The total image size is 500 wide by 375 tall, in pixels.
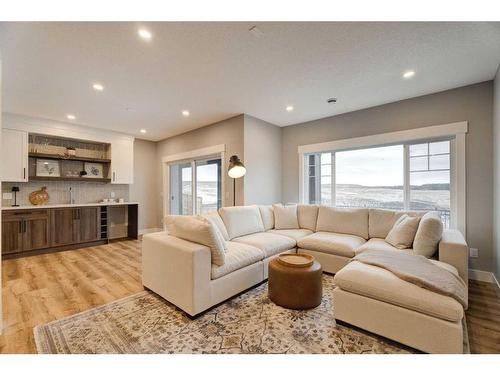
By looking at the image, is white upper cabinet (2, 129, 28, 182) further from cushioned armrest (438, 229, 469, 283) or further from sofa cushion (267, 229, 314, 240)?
cushioned armrest (438, 229, 469, 283)

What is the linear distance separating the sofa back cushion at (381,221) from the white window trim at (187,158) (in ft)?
8.76

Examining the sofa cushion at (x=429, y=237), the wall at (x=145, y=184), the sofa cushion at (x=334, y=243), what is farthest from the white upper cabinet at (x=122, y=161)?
the sofa cushion at (x=429, y=237)

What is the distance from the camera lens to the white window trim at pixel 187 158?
446 cm

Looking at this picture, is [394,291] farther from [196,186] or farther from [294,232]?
[196,186]

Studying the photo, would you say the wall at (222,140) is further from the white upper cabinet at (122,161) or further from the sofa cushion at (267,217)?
the white upper cabinet at (122,161)

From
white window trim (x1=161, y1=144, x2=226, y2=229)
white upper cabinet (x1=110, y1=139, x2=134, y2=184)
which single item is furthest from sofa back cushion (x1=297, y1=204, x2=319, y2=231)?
white upper cabinet (x1=110, y1=139, x2=134, y2=184)

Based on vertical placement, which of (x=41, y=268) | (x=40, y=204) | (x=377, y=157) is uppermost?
(x=377, y=157)

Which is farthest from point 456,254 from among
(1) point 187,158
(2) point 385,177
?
(1) point 187,158

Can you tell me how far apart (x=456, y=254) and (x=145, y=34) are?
3.63 m

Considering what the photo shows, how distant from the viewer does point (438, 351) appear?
150 cm
